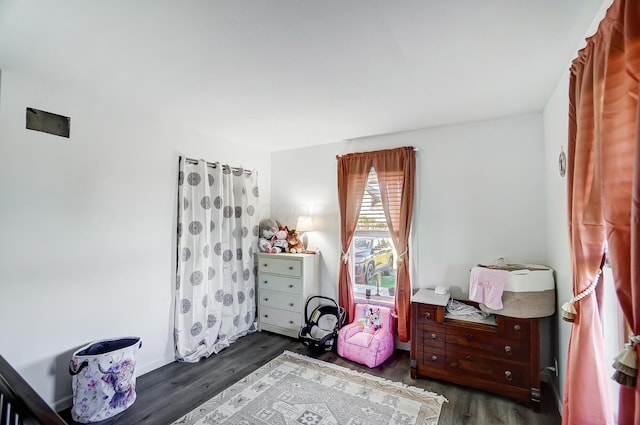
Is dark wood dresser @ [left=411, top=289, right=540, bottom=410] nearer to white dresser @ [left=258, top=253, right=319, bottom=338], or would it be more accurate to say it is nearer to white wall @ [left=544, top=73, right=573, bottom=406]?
white wall @ [left=544, top=73, right=573, bottom=406]

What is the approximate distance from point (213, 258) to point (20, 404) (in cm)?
226

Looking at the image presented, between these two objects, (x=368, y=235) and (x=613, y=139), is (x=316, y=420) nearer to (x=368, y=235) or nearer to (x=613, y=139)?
(x=368, y=235)

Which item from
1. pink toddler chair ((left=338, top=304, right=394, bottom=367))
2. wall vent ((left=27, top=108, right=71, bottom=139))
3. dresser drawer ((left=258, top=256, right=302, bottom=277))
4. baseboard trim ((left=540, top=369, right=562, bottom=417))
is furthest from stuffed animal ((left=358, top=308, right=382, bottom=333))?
wall vent ((left=27, top=108, right=71, bottom=139))

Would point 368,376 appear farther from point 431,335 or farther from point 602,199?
point 602,199

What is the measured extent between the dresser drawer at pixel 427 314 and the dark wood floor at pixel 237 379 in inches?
20.9

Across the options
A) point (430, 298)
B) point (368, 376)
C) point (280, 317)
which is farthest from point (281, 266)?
point (430, 298)

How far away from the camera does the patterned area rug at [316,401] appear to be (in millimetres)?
2010

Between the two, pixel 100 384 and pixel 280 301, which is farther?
pixel 280 301

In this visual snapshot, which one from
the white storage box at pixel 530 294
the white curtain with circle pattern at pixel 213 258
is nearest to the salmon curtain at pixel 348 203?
the white curtain with circle pattern at pixel 213 258

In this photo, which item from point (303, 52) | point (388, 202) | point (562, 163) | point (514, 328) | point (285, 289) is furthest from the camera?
point (285, 289)

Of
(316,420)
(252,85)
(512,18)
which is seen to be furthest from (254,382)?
(512,18)

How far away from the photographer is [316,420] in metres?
2.00

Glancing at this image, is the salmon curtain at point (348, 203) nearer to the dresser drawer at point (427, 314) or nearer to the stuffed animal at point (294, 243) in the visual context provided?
the stuffed animal at point (294, 243)

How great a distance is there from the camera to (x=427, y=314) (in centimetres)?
252
